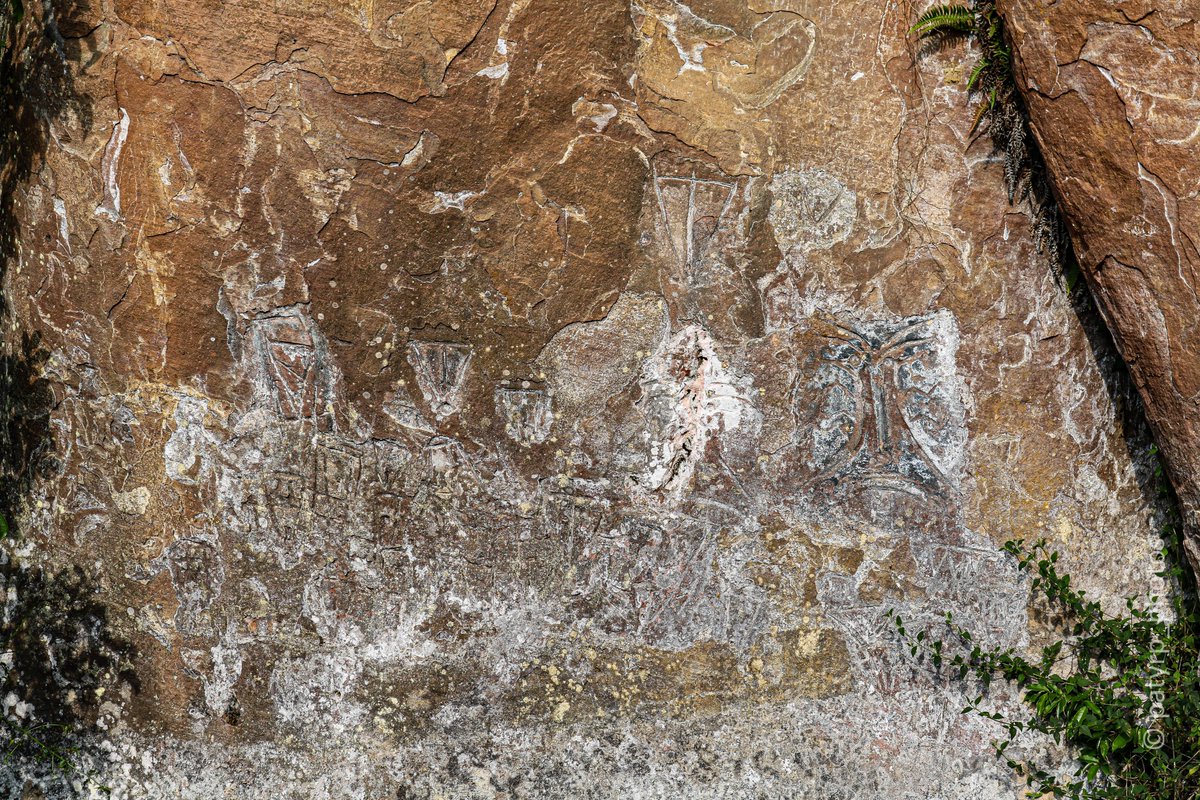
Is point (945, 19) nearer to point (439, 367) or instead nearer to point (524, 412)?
point (524, 412)

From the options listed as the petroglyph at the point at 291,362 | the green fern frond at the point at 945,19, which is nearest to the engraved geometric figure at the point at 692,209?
the green fern frond at the point at 945,19

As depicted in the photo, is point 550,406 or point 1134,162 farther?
point 550,406

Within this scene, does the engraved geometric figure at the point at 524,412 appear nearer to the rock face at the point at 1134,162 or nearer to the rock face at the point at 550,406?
the rock face at the point at 550,406

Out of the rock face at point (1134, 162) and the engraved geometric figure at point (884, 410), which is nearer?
the rock face at point (1134, 162)

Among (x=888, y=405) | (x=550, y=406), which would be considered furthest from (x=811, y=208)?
(x=550, y=406)

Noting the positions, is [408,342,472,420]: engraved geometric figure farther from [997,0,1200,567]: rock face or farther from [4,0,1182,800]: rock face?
[997,0,1200,567]: rock face

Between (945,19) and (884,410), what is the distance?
1246 millimetres

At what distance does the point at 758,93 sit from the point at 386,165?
1205 mm

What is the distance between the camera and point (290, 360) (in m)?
3.17

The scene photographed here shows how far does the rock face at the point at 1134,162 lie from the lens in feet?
8.88

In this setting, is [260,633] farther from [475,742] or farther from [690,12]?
[690,12]

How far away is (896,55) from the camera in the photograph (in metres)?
3.10

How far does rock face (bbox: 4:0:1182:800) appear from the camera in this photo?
3.06 m

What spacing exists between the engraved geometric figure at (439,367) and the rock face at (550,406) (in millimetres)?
10
